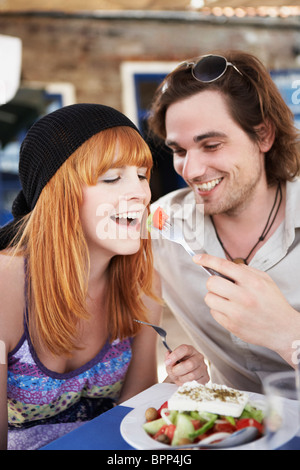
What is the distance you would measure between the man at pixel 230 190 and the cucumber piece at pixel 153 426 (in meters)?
0.89

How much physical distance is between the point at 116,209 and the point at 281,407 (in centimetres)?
86

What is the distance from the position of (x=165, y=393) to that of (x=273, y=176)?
1.35 meters

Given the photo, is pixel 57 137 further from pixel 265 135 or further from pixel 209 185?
pixel 265 135

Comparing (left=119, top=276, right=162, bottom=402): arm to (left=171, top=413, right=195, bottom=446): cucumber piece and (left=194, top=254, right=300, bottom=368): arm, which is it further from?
(left=171, top=413, right=195, bottom=446): cucumber piece

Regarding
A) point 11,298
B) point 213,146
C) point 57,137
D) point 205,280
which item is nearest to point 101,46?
point 213,146

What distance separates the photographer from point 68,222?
154 cm

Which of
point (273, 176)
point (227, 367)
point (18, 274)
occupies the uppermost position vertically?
point (273, 176)

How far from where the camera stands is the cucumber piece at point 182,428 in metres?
0.98

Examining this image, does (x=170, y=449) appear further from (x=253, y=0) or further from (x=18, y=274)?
(x=253, y=0)

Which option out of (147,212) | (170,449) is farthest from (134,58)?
(170,449)
